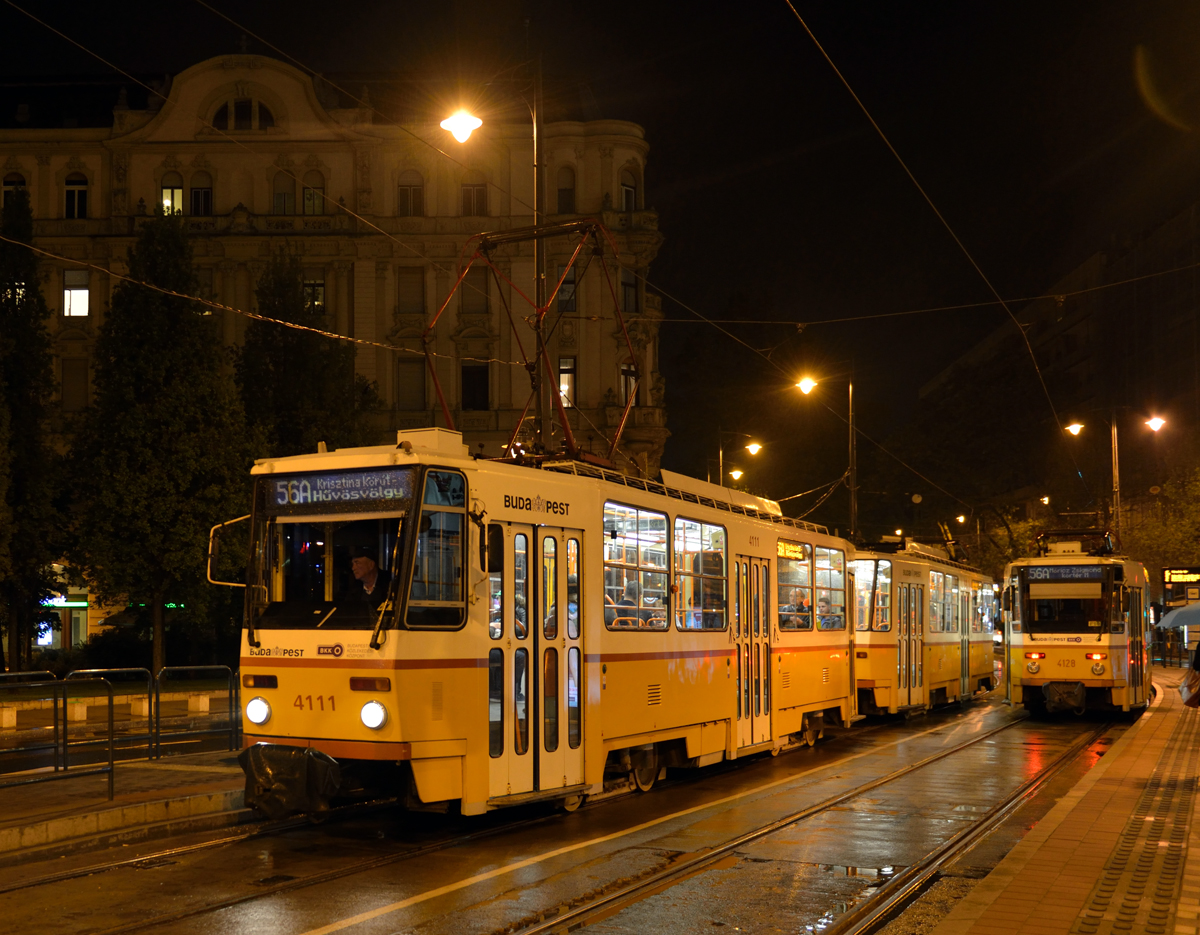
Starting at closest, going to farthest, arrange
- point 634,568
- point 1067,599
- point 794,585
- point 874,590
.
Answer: point 634,568 < point 794,585 < point 874,590 < point 1067,599

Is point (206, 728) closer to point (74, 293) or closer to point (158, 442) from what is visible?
point (158, 442)

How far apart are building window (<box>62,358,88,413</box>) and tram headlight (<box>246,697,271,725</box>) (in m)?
41.9

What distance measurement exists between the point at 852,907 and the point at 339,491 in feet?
16.3

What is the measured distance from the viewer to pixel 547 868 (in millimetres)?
9383

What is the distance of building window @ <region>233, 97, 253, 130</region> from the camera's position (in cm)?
4925

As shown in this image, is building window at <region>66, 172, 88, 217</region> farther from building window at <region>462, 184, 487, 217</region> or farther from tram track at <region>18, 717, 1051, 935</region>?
tram track at <region>18, 717, 1051, 935</region>

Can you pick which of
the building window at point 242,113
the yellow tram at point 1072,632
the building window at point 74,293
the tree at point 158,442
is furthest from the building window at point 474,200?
the yellow tram at point 1072,632

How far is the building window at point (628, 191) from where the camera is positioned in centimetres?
5038

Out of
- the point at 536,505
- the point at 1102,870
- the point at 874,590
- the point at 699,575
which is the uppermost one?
the point at 536,505

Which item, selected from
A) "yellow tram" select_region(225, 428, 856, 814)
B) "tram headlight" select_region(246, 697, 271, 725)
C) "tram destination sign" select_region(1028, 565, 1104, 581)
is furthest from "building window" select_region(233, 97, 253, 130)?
"tram headlight" select_region(246, 697, 271, 725)

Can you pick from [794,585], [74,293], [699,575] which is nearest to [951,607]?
[794,585]

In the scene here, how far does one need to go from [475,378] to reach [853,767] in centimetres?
3555

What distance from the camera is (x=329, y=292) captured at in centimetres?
4972

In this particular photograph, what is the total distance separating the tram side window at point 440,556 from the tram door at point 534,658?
34 centimetres
